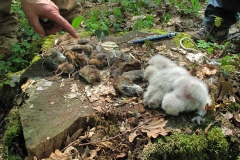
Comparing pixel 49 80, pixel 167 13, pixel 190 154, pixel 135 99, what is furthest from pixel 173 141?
pixel 167 13

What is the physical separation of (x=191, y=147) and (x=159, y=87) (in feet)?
1.86

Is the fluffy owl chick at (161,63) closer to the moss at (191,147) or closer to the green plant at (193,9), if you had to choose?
the moss at (191,147)

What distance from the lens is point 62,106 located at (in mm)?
2535

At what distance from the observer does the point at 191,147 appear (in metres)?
2.30

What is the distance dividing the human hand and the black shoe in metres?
2.55

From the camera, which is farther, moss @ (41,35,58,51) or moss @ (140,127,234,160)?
moss @ (41,35,58,51)

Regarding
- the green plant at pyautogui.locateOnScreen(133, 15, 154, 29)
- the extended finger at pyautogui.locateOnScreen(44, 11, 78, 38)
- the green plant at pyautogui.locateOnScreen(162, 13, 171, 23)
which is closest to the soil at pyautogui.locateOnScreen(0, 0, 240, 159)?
the extended finger at pyautogui.locateOnScreen(44, 11, 78, 38)

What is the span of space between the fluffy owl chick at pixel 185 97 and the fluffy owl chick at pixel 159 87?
9 cm

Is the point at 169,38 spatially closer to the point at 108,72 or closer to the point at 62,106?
the point at 108,72

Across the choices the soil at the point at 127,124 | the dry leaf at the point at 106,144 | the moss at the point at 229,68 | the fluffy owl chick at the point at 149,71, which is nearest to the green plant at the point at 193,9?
the moss at the point at 229,68

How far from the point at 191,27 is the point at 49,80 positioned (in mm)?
3701

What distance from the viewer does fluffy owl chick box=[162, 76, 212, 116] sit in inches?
91.3

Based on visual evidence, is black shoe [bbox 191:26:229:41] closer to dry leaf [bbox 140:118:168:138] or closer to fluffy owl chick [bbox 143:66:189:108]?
fluffy owl chick [bbox 143:66:189:108]

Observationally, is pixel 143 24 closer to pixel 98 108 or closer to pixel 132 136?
pixel 98 108
